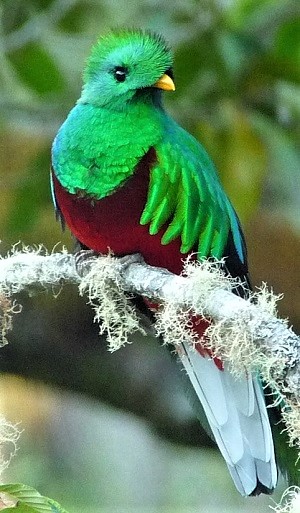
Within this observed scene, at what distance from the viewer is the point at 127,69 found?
1.03 metres

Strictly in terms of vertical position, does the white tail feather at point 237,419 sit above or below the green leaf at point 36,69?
below

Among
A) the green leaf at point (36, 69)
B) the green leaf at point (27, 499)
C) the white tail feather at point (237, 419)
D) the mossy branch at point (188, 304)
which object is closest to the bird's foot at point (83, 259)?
the mossy branch at point (188, 304)

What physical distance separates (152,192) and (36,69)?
27.1 inches

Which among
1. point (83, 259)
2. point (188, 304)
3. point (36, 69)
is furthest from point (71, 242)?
point (188, 304)

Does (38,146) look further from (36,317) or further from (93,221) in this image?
(93,221)

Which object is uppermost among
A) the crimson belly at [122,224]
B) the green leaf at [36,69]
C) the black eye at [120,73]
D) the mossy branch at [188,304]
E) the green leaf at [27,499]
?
the green leaf at [36,69]

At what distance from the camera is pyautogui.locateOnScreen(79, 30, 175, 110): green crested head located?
1.01 metres

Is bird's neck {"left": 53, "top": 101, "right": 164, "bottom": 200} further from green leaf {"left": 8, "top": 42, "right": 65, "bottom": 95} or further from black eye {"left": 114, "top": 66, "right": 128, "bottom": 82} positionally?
green leaf {"left": 8, "top": 42, "right": 65, "bottom": 95}

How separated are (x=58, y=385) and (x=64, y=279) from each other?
0.84 meters

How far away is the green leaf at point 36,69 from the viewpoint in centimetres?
159

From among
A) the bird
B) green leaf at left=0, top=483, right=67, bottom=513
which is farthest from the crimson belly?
green leaf at left=0, top=483, right=67, bottom=513

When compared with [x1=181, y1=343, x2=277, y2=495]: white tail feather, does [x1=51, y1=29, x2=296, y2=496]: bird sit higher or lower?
higher

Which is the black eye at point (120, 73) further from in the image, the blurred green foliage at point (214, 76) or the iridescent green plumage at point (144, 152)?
the blurred green foliage at point (214, 76)

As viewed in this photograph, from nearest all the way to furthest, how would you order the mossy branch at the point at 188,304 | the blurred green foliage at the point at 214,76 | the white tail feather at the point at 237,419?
the mossy branch at the point at 188,304 → the white tail feather at the point at 237,419 → the blurred green foliage at the point at 214,76
